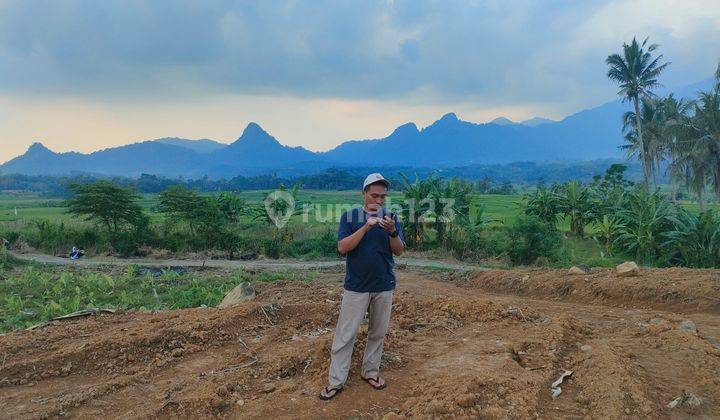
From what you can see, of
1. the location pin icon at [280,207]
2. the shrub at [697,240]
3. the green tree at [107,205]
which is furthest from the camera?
the location pin icon at [280,207]

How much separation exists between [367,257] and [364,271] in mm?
109

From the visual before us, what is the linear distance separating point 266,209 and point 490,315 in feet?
46.4

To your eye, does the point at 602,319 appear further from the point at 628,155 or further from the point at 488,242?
the point at 628,155

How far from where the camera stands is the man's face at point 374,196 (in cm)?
362

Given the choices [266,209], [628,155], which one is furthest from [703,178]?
[266,209]

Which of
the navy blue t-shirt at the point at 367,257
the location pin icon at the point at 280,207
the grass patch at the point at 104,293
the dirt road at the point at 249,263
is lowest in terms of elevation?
the dirt road at the point at 249,263

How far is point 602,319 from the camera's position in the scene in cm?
601

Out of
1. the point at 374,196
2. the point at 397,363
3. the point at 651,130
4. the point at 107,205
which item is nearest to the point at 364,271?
the point at 374,196

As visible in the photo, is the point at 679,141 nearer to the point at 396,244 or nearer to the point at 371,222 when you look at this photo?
the point at 396,244

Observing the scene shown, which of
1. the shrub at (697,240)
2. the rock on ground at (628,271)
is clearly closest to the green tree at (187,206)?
the rock on ground at (628,271)

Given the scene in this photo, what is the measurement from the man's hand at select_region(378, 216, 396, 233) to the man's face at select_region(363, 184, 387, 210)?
234mm

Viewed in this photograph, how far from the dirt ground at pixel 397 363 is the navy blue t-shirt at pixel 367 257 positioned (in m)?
0.85

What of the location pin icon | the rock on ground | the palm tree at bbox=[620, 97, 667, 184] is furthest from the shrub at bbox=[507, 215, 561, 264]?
the palm tree at bbox=[620, 97, 667, 184]

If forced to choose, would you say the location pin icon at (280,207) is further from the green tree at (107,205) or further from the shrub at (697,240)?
the shrub at (697,240)
